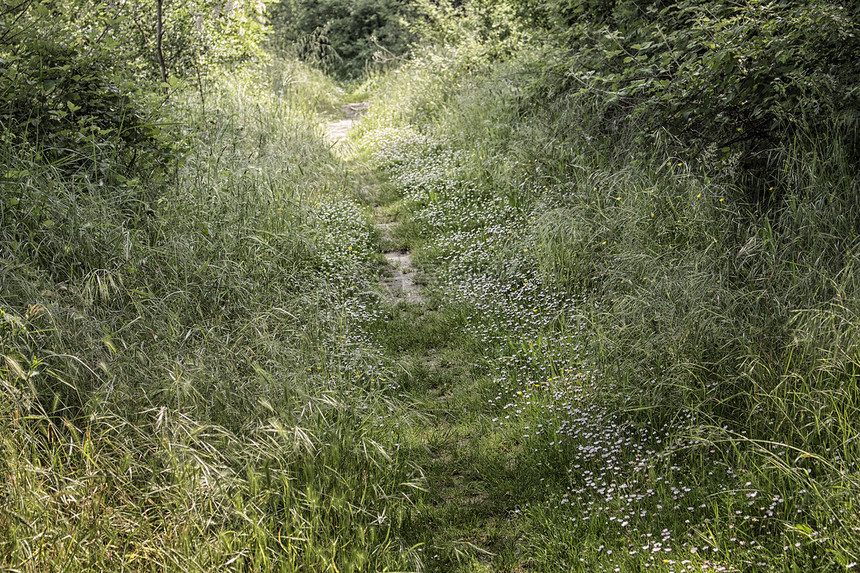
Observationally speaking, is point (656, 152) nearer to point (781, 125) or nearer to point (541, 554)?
point (781, 125)

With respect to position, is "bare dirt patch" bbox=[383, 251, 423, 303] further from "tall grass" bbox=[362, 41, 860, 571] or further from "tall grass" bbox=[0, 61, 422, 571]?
"tall grass" bbox=[0, 61, 422, 571]

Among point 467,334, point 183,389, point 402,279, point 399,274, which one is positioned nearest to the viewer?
point 183,389

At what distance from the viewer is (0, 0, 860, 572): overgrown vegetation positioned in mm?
2750

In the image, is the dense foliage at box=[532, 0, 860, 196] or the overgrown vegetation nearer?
the overgrown vegetation

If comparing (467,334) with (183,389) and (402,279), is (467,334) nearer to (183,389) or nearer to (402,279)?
(402,279)

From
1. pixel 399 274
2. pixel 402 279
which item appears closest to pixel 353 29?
pixel 399 274

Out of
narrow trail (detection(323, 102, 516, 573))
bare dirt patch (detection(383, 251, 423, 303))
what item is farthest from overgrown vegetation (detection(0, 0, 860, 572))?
bare dirt patch (detection(383, 251, 423, 303))

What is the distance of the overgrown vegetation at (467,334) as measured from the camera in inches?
108

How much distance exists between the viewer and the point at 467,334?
4902mm

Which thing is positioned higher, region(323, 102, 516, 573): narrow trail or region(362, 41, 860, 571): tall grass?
region(362, 41, 860, 571): tall grass

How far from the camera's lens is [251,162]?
22.5ft

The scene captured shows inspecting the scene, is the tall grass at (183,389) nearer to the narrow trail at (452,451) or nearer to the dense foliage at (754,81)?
the narrow trail at (452,451)

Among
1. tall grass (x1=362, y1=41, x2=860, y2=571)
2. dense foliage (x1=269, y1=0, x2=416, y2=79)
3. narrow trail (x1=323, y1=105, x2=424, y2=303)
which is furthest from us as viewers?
dense foliage (x1=269, y1=0, x2=416, y2=79)

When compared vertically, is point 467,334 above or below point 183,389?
below
